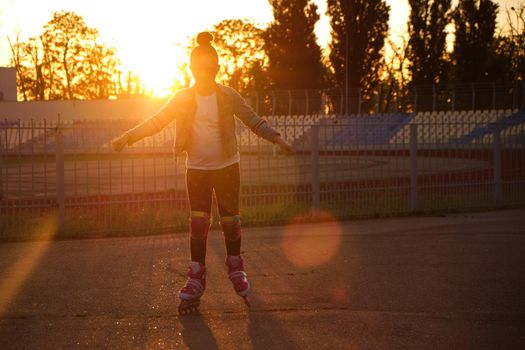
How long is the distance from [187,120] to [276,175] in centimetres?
752

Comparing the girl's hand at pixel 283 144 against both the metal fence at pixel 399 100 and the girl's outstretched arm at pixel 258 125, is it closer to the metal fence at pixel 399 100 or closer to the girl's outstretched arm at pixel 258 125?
the girl's outstretched arm at pixel 258 125

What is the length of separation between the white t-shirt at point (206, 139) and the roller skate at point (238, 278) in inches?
26.4

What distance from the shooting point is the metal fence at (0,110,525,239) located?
1115 cm

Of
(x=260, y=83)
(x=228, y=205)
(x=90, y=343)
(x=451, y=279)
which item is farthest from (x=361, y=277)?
(x=260, y=83)

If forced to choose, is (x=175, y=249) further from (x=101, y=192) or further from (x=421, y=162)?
(x=421, y=162)

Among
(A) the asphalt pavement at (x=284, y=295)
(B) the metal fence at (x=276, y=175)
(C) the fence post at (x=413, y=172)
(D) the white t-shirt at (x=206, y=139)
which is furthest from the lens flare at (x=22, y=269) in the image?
(C) the fence post at (x=413, y=172)

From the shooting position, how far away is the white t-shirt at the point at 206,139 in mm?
5512

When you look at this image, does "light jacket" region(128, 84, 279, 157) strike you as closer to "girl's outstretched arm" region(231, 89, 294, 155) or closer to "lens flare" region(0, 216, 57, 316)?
"girl's outstretched arm" region(231, 89, 294, 155)

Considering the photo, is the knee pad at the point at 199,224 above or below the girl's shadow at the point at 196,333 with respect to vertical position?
above

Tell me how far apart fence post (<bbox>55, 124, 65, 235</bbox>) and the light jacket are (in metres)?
5.55

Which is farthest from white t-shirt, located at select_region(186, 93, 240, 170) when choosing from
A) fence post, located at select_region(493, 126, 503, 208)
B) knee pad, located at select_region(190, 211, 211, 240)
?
fence post, located at select_region(493, 126, 503, 208)

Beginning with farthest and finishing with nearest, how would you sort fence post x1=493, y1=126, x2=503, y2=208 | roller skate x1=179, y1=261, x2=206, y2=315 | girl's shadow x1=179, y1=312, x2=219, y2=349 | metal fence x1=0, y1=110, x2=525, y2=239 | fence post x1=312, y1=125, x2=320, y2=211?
fence post x1=493, y1=126, x2=503, y2=208, fence post x1=312, y1=125, x2=320, y2=211, metal fence x1=0, y1=110, x2=525, y2=239, roller skate x1=179, y1=261, x2=206, y2=315, girl's shadow x1=179, y1=312, x2=219, y2=349

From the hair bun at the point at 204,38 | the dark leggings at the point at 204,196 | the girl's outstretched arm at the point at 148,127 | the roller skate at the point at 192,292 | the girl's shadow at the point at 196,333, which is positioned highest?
the hair bun at the point at 204,38

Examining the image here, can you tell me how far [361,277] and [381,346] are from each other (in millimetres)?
2266
